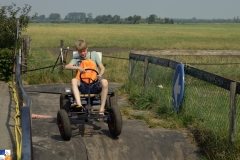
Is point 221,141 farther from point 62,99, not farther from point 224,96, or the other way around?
point 62,99

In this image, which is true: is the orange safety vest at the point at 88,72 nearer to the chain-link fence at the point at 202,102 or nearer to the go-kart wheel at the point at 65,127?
the go-kart wheel at the point at 65,127

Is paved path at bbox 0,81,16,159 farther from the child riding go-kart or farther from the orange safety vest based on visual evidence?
the orange safety vest

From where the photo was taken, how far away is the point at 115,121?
658 cm

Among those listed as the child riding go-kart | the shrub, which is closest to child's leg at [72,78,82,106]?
the child riding go-kart

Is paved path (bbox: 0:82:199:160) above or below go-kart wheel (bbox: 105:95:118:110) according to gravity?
below

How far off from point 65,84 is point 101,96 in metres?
6.86

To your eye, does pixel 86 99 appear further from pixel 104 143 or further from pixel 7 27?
pixel 7 27

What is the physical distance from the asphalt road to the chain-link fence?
0.34m

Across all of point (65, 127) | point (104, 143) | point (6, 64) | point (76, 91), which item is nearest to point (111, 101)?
point (76, 91)

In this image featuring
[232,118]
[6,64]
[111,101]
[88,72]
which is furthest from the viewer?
[6,64]

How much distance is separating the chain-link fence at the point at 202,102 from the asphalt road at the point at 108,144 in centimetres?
34

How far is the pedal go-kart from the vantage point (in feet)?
21.4

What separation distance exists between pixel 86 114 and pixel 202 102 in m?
1.91

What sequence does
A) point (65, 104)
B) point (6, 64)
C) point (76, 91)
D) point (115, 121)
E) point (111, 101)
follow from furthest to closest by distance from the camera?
point (6, 64), point (111, 101), point (65, 104), point (76, 91), point (115, 121)
